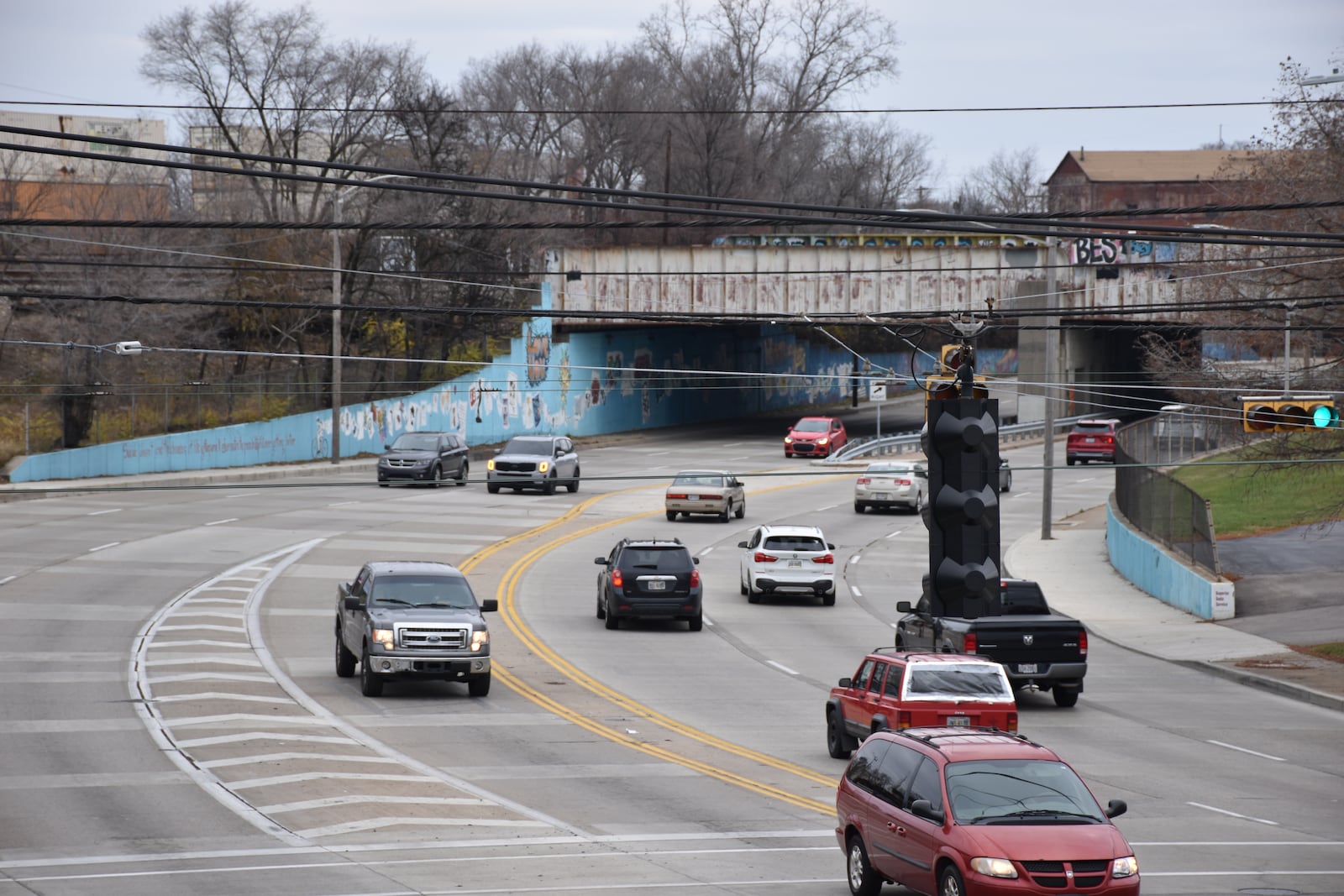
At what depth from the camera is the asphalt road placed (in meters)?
13.6

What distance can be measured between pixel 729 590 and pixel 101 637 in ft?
45.1

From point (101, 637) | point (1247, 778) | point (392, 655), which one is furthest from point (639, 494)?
point (1247, 778)

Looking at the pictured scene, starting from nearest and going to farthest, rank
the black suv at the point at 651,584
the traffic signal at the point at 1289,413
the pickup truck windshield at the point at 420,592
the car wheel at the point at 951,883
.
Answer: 1. the car wheel at the point at 951,883
2. the traffic signal at the point at 1289,413
3. the pickup truck windshield at the point at 420,592
4. the black suv at the point at 651,584

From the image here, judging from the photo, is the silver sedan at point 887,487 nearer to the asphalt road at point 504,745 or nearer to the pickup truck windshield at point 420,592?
the asphalt road at point 504,745

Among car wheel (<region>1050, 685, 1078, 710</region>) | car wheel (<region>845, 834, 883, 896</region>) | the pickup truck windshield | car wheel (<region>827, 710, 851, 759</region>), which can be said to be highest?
the pickup truck windshield

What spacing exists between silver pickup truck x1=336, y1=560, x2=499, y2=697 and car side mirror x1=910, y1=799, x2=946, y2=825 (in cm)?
1103

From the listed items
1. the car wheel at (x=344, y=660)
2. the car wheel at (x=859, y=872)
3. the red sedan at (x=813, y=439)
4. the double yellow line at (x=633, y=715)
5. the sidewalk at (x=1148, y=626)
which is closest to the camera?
the car wheel at (x=859, y=872)

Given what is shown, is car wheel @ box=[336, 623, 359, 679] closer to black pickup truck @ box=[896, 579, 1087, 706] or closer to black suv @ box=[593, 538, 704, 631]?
black suv @ box=[593, 538, 704, 631]

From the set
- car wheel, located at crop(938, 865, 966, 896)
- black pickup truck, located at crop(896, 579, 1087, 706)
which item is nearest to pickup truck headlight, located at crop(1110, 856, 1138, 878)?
car wheel, located at crop(938, 865, 966, 896)

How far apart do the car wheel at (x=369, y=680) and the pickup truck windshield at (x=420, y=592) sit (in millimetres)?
829

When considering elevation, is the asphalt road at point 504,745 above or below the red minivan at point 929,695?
below

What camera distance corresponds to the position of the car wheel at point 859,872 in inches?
478

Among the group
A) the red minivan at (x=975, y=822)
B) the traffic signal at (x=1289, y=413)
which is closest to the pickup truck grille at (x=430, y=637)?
the red minivan at (x=975, y=822)

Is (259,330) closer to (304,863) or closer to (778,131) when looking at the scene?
(778,131)
